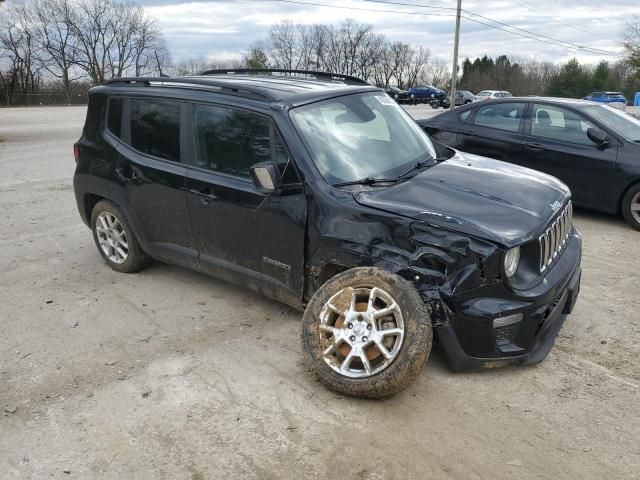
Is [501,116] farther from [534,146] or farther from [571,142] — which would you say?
[571,142]

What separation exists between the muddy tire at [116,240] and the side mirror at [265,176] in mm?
1910

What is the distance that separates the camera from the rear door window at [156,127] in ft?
14.9

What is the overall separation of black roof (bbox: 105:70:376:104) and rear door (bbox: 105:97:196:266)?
196 mm

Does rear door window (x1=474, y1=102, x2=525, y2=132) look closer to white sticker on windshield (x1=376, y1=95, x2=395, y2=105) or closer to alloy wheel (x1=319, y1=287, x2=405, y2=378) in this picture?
white sticker on windshield (x1=376, y1=95, x2=395, y2=105)

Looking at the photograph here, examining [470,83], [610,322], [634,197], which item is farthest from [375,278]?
[470,83]

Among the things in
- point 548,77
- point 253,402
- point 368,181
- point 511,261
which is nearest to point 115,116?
point 368,181

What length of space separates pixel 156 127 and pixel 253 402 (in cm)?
259

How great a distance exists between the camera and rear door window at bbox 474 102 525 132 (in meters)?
7.80

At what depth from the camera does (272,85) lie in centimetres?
432

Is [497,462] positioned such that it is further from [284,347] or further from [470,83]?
[470,83]

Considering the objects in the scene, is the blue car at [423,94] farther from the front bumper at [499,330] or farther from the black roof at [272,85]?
the front bumper at [499,330]

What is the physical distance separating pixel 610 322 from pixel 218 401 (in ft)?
10.1

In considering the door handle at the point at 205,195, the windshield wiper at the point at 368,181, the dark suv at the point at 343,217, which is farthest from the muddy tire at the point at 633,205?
the door handle at the point at 205,195

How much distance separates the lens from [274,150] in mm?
3893
